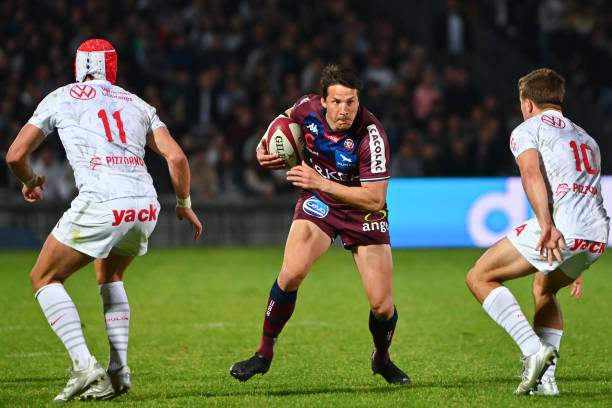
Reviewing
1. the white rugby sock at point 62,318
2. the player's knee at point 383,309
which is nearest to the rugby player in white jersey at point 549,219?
the player's knee at point 383,309

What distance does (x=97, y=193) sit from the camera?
208 inches

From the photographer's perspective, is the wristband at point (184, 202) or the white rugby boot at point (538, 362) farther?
the wristband at point (184, 202)

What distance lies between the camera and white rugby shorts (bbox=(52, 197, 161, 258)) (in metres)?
5.21

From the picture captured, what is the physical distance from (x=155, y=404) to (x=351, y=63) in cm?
1425

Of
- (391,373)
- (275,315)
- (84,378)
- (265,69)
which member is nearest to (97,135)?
(84,378)

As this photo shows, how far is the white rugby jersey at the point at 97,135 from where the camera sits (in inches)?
209

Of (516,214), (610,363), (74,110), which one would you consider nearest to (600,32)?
(516,214)

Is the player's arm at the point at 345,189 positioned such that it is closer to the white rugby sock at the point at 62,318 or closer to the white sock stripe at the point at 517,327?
the white sock stripe at the point at 517,327

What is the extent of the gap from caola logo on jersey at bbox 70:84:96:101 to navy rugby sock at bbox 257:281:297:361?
174 centimetres

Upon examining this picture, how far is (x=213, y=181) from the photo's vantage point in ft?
53.1

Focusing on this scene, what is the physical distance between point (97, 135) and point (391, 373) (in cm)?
242

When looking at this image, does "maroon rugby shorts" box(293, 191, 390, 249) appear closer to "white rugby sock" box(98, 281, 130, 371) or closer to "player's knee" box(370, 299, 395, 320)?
"player's knee" box(370, 299, 395, 320)

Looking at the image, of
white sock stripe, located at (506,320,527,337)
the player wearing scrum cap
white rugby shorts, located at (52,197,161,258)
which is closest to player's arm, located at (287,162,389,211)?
the player wearing scrum cap

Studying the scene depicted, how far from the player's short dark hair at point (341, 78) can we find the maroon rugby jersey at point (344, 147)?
0.26 metres
